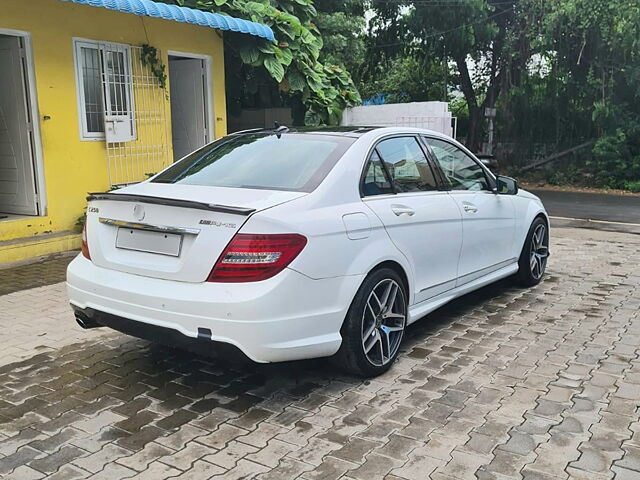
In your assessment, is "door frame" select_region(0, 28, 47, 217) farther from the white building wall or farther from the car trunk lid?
the white building wall

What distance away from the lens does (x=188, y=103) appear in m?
10.7

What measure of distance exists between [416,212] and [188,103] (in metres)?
7.34

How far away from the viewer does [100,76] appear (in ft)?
28.1

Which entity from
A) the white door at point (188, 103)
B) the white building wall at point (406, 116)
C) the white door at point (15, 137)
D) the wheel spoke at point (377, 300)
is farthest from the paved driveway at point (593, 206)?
the white door at point (15, 137)

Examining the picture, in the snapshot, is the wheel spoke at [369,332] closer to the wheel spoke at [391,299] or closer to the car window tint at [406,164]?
the wheel spoke at [391,299]

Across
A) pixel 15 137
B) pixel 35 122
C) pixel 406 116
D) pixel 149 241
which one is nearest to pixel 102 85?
pixel 35 122

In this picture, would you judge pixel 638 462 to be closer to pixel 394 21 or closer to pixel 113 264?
pixel 113 264

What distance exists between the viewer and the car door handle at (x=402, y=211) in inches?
161

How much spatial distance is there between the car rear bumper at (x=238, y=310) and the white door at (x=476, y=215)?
1614 millimetres

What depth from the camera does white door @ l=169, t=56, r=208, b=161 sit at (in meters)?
10.5

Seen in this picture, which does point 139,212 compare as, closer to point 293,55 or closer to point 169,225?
point 169,225

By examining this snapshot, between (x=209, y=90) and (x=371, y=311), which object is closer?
(x=371, y=311)

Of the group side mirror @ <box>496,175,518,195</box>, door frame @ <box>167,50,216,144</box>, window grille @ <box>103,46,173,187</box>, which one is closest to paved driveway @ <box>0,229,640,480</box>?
side mirror @ <box>496,175,518,195</box>

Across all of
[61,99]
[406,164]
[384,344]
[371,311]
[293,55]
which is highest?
[293,55]
